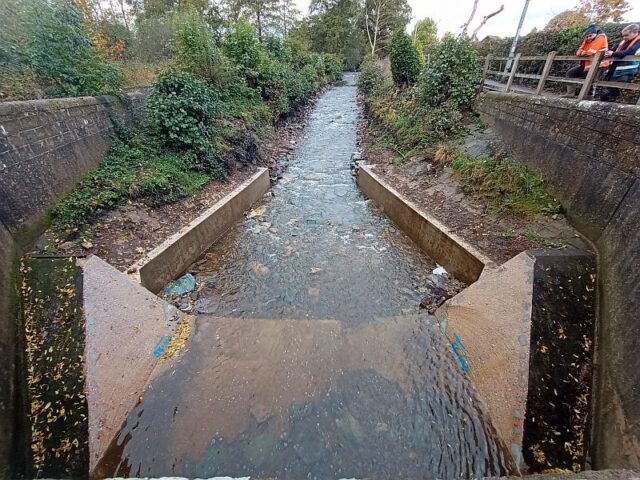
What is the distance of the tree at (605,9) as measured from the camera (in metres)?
17.9

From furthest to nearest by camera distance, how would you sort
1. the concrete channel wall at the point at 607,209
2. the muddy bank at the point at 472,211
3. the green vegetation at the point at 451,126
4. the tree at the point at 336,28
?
1. the tree at the point at 336,28
2. the green vegetation at the point at 451,126
3. the muddy bank at the point at 472,211
4. the concrete channel wall at the point at 607,209

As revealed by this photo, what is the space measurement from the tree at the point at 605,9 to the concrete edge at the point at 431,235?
2254 centimetres

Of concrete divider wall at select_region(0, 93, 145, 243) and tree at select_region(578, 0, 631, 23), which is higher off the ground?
tree at select_region(578, 0, 631, 23)

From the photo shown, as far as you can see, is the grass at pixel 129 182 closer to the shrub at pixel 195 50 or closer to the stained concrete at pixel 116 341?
the stained concrete at pixel 116 341

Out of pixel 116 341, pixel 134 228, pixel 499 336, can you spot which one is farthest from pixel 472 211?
pixel 134 228

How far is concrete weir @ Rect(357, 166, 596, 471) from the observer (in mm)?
2635

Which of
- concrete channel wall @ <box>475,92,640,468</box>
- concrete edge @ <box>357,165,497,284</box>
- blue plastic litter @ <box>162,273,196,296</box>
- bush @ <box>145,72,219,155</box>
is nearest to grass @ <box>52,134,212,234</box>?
bush @ <box>145,72,219,155</box>

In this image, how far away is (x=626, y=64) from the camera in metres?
5.29

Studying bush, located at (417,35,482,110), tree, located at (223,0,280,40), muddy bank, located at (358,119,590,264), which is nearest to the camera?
muddy bank, located at (358,119,590,264)

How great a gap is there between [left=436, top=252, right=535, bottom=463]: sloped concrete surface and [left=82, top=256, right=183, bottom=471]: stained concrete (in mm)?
3799

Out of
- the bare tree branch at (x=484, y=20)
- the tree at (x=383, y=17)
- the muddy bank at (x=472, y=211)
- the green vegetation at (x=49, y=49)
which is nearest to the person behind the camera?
the muddy bank at (x=472, y=211)

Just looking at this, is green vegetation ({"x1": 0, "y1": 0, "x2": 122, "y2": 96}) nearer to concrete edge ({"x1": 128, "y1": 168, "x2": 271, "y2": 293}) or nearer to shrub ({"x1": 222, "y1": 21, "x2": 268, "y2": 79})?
concrete edge ({"x1": 128, "y1": 168, "x2": 271, "y2": 293})

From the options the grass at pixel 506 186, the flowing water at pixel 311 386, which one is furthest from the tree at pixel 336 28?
the flowing water at pixel 311 386

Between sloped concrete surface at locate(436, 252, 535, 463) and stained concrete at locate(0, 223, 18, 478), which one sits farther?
sloped concrete surface at locate(436, 252, 535, 463)
